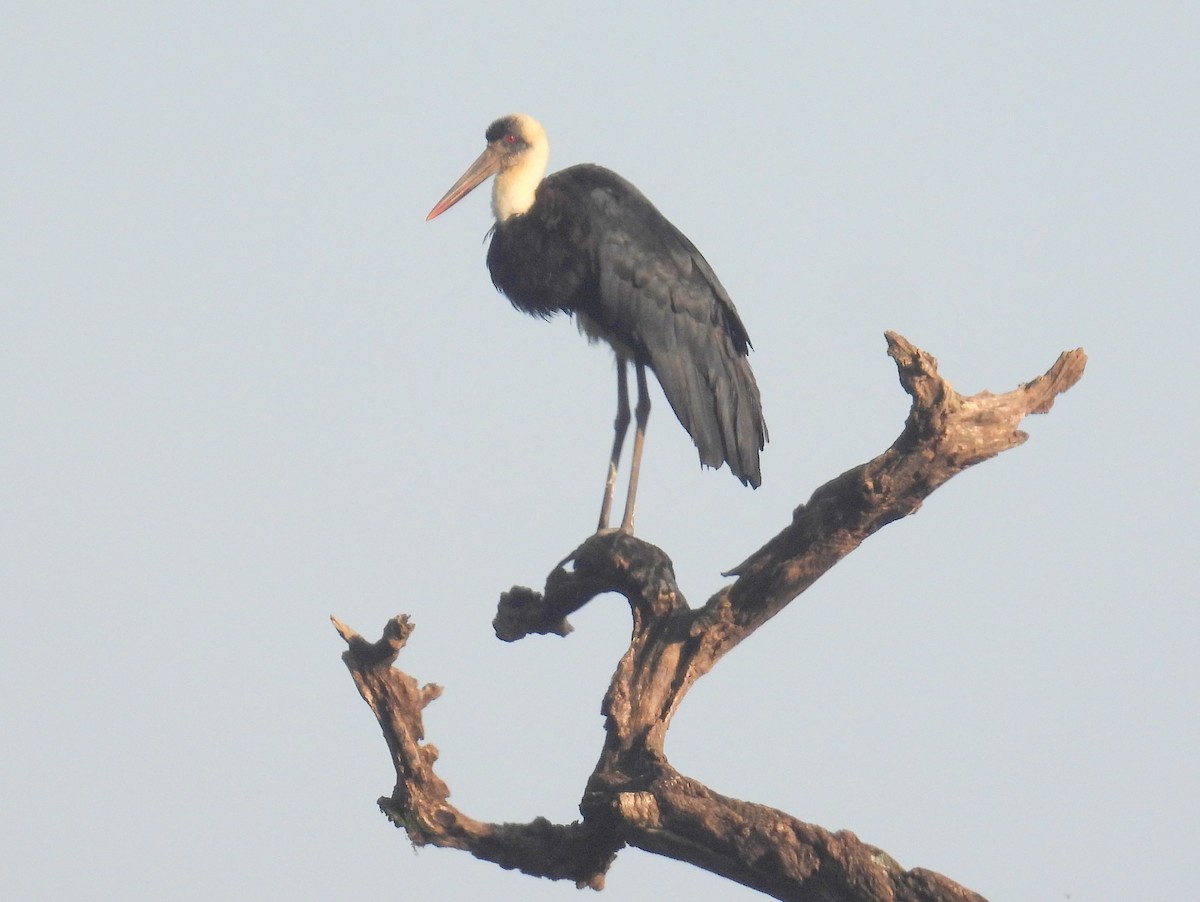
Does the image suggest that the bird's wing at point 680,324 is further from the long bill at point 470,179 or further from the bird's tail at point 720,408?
the long bill at point 470,179

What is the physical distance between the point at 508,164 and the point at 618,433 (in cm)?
174

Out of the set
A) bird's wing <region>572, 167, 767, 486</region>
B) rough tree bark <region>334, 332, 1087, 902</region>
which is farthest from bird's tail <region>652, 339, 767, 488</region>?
rough tree bark <region>334, 332, 1087, 902</region>

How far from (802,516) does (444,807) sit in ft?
5.33

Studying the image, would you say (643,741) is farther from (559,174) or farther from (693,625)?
(559,174)

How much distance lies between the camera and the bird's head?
9336 mm

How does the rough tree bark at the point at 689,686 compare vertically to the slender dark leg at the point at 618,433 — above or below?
below

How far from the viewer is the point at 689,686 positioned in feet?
21.0

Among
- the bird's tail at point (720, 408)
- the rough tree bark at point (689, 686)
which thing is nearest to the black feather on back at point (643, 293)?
the bird's tail at point (720, 408)

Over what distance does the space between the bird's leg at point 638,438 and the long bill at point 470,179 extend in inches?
61.1

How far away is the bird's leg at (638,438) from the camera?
332 inches

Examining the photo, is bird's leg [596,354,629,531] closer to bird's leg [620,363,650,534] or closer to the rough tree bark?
bird's leg [620,363,650,534]

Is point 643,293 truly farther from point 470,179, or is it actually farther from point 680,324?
point 470,179

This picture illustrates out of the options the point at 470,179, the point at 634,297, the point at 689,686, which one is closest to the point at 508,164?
the point at 470,179

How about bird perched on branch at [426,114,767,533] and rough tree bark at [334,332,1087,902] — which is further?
bird perched on branch at [426,114,767,533]
